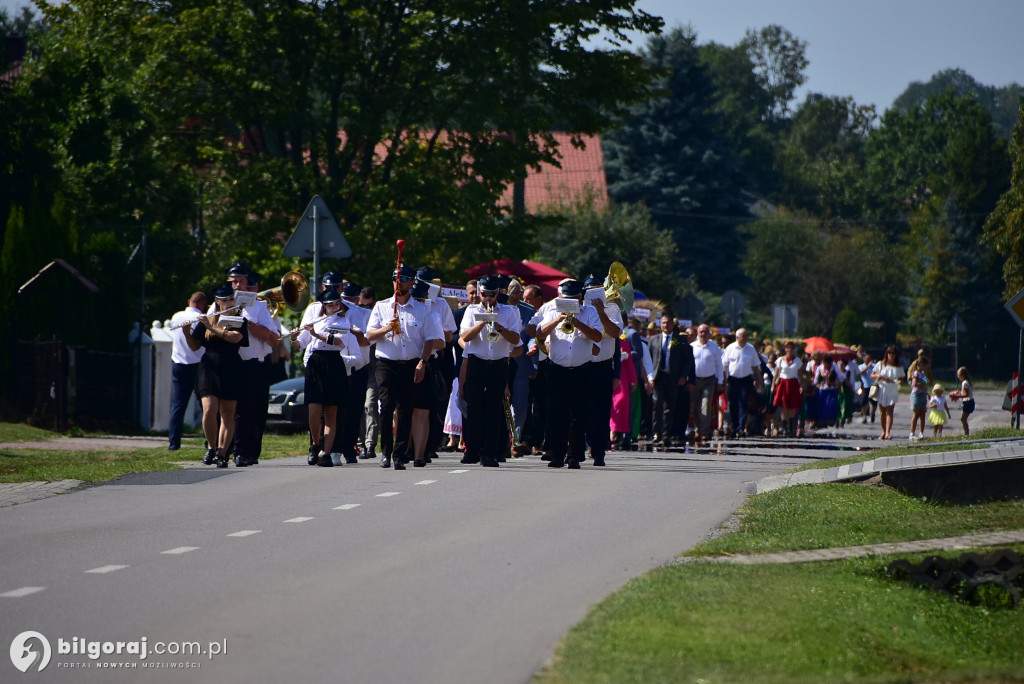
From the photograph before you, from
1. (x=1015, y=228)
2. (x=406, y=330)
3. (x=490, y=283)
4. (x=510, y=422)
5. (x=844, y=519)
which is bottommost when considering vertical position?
(x=844, y=519)

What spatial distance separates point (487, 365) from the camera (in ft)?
55.4

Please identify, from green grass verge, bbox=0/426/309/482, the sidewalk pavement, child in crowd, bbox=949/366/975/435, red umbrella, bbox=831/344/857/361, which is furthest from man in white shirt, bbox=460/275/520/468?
red umbrella, bbox=831/344/857/361

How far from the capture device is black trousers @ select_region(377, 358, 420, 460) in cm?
1603

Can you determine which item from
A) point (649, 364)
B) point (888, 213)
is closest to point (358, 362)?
point (649, 364)

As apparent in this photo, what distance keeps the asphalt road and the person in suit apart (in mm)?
7677

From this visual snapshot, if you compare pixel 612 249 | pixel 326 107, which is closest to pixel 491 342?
pixel 326 107

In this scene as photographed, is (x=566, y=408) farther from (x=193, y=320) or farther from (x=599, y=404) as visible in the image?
(x=193, y=320)

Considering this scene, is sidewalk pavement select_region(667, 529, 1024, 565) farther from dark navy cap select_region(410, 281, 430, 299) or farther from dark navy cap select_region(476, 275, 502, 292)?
dark navy cap select_region(410, 281, 430, 299)

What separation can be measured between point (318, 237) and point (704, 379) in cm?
746

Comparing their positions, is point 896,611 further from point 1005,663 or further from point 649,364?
point 649,364

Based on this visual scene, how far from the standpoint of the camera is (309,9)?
2859 cm

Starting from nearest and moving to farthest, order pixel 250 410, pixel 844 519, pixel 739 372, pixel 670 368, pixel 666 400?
pixel 844 519
pixel 250 410
pixel 670 368
pixel 666 400
pixel 739 372

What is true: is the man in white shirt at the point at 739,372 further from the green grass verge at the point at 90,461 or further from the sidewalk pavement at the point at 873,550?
the sidewalk pavement at the point at 873,550

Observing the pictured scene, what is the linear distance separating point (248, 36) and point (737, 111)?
293ft
